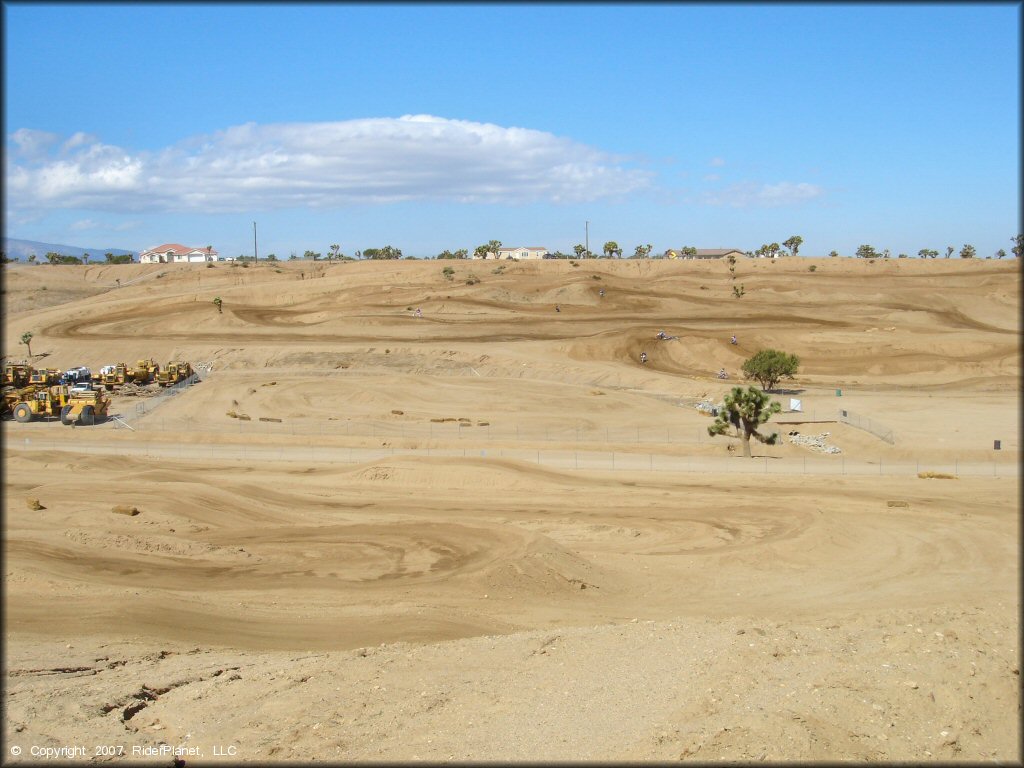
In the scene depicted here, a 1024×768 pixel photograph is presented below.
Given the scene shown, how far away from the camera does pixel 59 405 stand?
5819 cm

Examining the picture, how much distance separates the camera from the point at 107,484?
3541cm

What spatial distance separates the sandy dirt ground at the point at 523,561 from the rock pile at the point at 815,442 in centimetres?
71

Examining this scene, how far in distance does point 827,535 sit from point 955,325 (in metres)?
71.3

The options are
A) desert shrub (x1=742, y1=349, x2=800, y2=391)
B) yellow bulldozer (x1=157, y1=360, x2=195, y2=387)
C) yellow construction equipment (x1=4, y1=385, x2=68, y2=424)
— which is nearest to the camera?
yellow construction equipment (x1=4, y1=385, x2=68, y2=424)

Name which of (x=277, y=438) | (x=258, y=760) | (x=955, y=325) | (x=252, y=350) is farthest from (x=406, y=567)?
(x=955, y=325)

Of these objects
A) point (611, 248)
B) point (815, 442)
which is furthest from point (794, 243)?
point (815, 442)

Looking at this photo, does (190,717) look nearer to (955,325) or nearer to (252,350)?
(252,350)

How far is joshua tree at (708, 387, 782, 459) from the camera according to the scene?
152 feet

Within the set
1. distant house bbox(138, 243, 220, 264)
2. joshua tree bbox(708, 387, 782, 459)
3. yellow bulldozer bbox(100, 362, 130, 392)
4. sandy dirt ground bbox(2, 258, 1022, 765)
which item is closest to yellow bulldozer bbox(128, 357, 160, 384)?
yellow bulldozer bbox(100, 362, 130, 392)

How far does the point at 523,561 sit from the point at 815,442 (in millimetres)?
29036

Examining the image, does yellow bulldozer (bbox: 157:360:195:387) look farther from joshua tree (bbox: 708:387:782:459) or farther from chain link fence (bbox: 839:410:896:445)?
chain link fence (bbox: 839:410:896:445)

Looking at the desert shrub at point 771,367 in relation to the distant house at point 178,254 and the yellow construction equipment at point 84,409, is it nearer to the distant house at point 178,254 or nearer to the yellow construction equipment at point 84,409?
the yellow construction equipment at point 84,409

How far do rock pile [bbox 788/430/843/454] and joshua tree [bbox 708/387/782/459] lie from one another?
11.6ft

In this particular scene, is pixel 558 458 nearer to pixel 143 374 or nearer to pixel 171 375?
pixel 171 375
